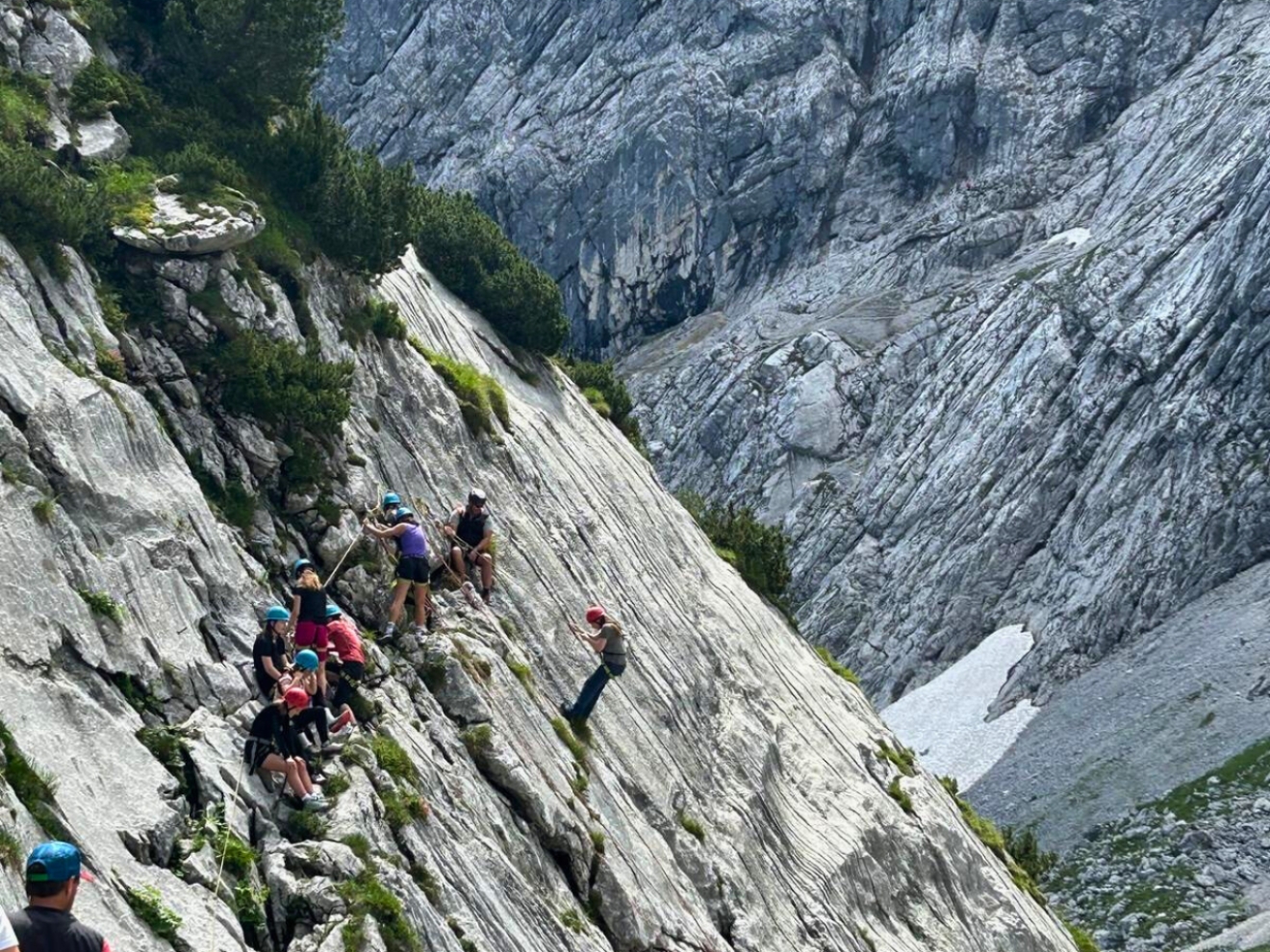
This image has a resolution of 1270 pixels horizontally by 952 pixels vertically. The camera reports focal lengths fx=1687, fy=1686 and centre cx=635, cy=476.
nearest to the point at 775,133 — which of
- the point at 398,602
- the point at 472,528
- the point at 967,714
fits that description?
the point at 967,714

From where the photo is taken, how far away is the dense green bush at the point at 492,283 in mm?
42344

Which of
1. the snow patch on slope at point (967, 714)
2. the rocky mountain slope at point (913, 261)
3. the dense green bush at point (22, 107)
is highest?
the rocky mountain slope at point (913, 261)

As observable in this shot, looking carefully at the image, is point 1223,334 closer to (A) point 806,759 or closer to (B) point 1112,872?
(B) point 1112,872

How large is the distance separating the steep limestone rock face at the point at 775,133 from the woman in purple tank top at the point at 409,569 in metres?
111

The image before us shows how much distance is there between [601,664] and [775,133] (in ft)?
390

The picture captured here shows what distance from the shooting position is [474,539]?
1146 inches

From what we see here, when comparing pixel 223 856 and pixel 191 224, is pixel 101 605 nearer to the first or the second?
pixel 223 856

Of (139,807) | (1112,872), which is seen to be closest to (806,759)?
(139,807)

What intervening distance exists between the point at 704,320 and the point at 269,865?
124m

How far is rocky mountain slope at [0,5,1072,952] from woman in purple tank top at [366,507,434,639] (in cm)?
45

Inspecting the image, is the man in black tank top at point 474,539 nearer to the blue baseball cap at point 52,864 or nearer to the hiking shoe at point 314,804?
the hiking shoe at point 314,804

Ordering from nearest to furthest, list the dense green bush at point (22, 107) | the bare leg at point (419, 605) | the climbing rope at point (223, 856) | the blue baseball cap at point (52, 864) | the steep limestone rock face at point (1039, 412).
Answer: the blue baseball cap at point (52, 864), the climbing rope at point (223, 856), the bare leg at point (419, 605), the dense green bush at point (22, 107), the steep limestone rock face at point (1039, 412)

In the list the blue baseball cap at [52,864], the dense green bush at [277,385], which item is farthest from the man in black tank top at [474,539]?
the blue baseball cap at [52,864]

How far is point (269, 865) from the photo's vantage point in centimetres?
1903
